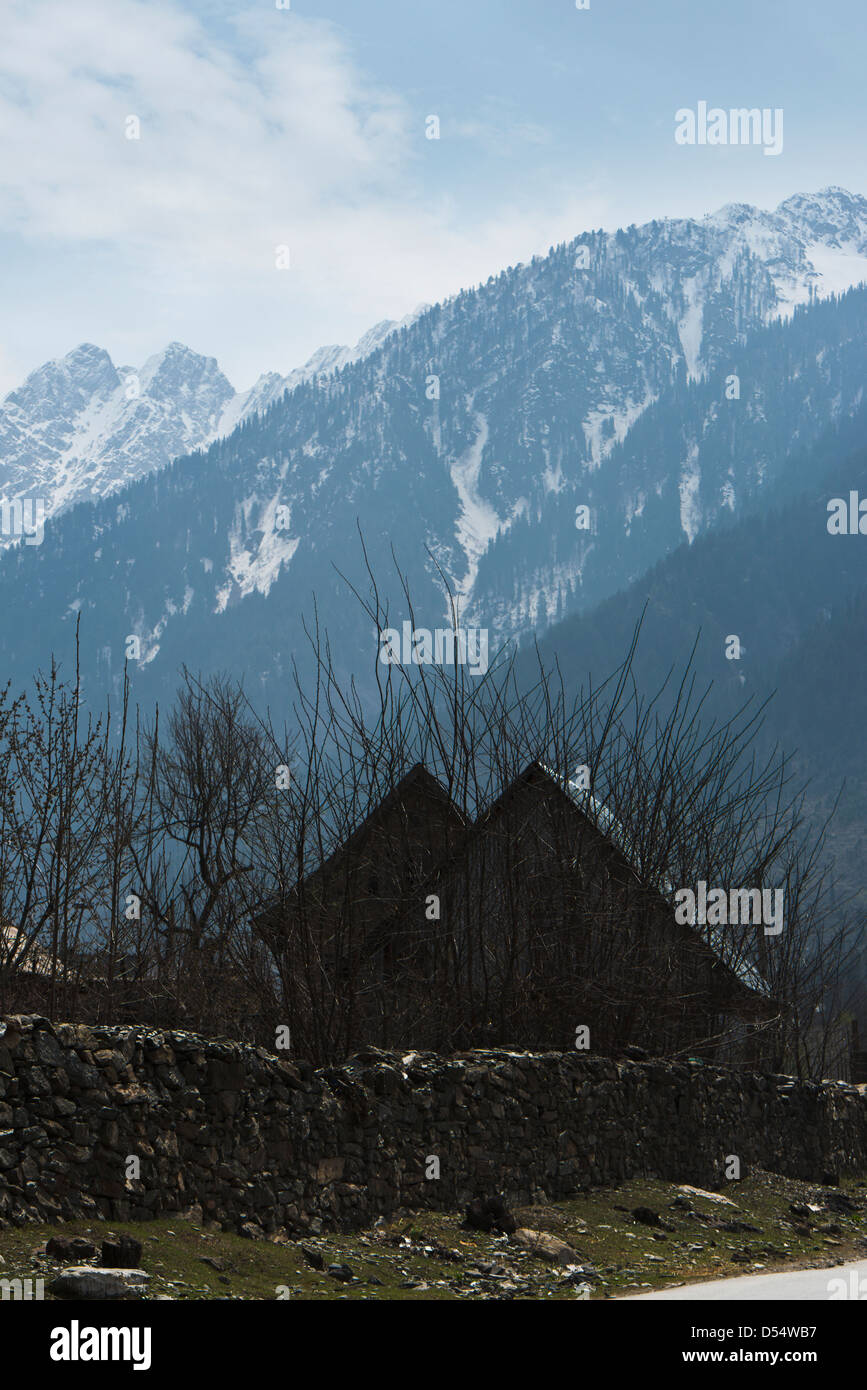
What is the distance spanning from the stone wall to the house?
1.36 m

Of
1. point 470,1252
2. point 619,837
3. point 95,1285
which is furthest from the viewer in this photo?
point 619,837

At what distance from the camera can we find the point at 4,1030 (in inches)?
393

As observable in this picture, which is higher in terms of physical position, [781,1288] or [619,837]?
[619,837]

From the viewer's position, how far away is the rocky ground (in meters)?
9.34

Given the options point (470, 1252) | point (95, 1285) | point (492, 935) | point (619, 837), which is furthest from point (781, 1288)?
point (619, 837)

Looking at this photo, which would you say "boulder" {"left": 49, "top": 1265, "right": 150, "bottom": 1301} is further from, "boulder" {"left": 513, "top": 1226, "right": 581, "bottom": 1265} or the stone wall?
"boulder" {"left": 513, "top": 1226, "right": 581, "bottom": 1265}

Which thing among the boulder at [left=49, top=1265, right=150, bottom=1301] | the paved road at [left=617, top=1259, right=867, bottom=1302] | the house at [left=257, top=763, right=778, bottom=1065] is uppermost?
the house at [left=257, top=763, right=778, bottom=1065]

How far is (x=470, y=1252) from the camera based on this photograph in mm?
12570

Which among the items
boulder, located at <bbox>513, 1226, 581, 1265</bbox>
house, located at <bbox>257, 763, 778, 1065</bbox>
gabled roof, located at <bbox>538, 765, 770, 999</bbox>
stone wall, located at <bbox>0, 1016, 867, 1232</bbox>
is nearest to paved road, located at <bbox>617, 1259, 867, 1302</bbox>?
boulder, located at <bbox>513, 1226, 581, 1265</bbox>

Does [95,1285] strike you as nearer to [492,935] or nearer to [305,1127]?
[305,1127]

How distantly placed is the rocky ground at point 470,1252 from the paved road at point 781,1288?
42cm

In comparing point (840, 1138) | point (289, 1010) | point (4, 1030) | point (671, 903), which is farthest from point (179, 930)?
point (840, 1138)

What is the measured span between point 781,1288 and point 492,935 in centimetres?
971
